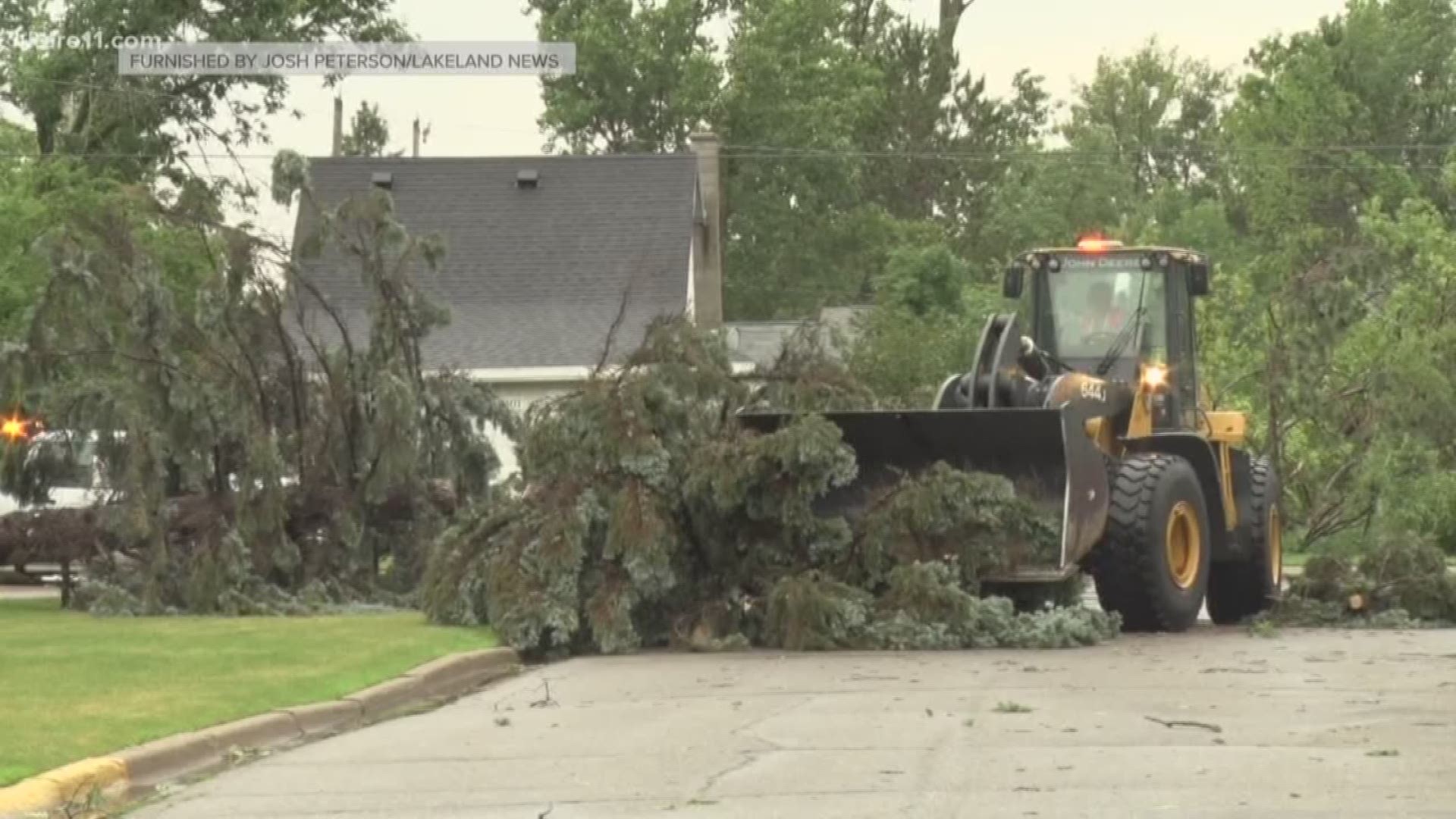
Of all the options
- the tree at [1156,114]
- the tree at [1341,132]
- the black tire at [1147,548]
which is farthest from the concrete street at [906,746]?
the tree at [1156,114]

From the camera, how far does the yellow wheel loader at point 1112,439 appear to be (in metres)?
19.3

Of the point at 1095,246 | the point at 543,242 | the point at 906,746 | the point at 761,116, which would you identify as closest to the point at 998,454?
the point at 1095,246

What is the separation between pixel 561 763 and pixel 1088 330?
1135 centimetres

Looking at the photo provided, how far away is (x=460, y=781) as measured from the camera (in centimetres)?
1146

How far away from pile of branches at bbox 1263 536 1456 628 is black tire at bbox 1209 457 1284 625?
47 cm

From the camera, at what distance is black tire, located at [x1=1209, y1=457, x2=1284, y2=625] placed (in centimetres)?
2278

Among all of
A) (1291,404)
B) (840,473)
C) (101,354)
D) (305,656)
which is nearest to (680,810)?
(305,656)

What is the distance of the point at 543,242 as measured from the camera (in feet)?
145

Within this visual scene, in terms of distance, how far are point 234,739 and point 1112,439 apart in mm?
10250

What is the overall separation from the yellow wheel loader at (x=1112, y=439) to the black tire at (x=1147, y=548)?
0.02 meters

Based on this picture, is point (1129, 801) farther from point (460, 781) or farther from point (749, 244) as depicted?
point (749, 244)

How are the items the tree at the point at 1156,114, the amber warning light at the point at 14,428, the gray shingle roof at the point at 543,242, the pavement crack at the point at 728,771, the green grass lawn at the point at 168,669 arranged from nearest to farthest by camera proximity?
the pavement crack at the point at 728,771
the green grass lawn at the point at 168,669
the amber warning light at the point at 14,428
the gray shingle roof at the point at 543,242
the tree at the point at 1156,114

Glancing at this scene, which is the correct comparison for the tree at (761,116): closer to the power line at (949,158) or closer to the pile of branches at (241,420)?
the power line at (949,158)
